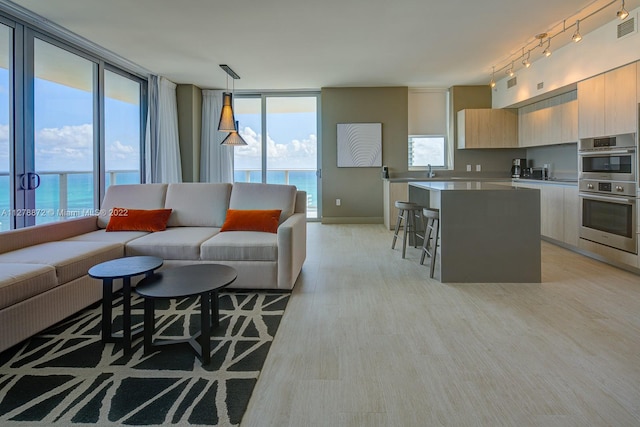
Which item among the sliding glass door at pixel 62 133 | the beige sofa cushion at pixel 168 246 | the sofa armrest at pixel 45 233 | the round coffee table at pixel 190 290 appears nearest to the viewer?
the round coffee table at pixel 190 290

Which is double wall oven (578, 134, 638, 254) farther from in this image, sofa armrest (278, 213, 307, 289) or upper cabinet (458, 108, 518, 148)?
sofa armrest (278, 213, 307, 289)

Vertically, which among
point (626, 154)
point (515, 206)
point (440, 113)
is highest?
point (440, 113)

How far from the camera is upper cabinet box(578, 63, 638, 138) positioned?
383 centimetres

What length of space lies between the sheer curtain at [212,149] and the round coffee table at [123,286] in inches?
209

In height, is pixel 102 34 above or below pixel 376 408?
above

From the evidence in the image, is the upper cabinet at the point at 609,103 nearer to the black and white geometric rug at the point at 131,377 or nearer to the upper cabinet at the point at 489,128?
the upper cabinet at the point at 489,128

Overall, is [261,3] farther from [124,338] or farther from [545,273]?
[545,273]

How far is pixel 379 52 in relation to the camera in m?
5.33

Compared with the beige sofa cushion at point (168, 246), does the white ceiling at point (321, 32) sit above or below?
above

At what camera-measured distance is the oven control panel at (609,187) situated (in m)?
3.87

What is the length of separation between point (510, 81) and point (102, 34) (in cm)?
597

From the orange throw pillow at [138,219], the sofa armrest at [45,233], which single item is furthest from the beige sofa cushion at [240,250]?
the sofa armrest at [45,233]

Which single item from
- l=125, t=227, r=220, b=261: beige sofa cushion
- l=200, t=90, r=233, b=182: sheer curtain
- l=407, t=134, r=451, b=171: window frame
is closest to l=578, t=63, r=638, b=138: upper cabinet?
l=407, t=134, r=451, b=171: window frame

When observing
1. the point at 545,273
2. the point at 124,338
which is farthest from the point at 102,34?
the point at 545,273
